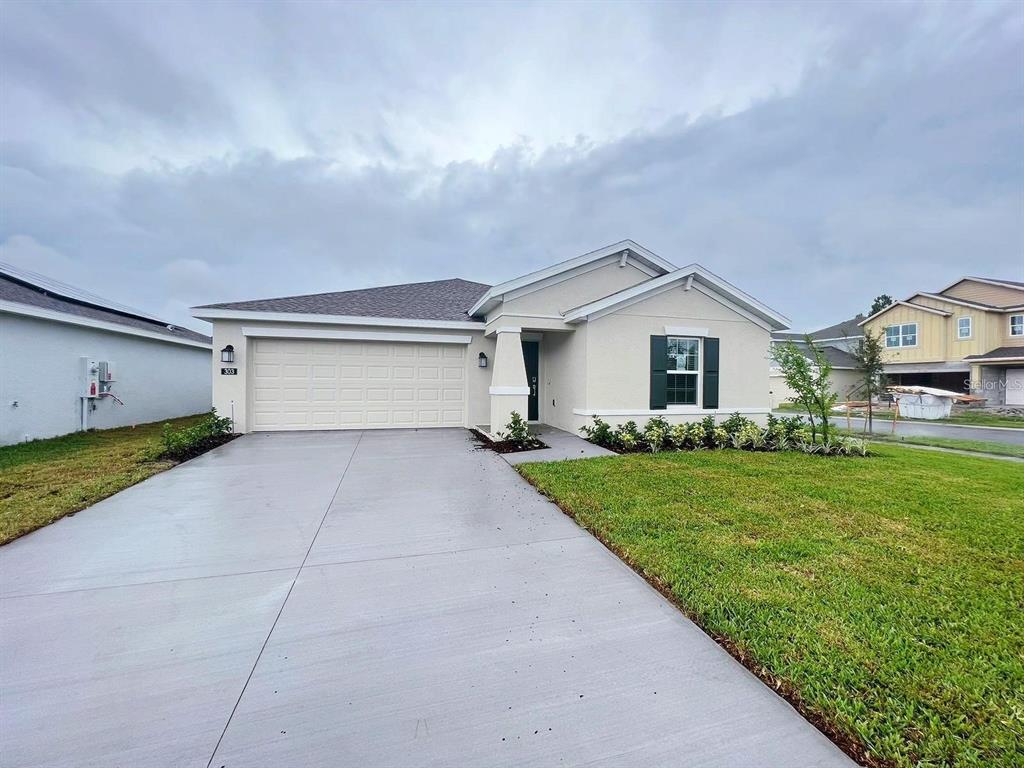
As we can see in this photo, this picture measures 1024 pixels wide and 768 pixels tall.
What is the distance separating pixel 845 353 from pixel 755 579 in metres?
30.4

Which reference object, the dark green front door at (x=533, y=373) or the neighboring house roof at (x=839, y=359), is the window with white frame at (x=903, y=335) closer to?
the neighboring house roof at (x=839, y=359)

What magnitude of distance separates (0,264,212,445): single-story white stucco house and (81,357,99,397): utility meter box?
0.06 feet

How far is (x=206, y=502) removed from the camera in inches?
201

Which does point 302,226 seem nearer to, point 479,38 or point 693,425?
point 479,38

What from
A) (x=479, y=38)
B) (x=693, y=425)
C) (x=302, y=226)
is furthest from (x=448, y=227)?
(x=693, y=425)

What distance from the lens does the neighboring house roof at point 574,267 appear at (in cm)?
962

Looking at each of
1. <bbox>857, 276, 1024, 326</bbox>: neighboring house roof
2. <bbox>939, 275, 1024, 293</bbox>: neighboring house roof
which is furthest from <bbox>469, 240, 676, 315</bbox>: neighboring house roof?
<bbox>939, 275, 1024, 293</bbox>: neighboring house roof

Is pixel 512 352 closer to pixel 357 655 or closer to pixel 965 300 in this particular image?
pixel 357 655

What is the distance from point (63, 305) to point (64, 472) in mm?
7115

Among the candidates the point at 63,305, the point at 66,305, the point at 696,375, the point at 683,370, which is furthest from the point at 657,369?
the point at 66,305

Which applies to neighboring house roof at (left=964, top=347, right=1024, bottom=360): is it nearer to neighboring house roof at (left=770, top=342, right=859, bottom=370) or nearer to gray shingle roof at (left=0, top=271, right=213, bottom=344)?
neighboring house roof at (left=770, top=342, right=859, bottom=370)

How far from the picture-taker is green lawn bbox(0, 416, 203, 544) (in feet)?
15.3

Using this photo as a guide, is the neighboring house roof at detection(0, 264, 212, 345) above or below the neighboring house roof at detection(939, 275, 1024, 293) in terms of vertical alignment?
below

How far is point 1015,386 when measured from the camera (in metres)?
19.8
